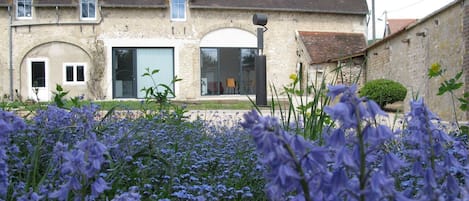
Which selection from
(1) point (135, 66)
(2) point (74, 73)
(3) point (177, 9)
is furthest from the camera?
(3) point (177, 9)

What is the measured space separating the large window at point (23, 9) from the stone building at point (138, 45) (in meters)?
0.04

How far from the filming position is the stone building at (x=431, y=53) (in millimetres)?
10078

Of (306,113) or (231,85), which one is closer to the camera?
(306,113)

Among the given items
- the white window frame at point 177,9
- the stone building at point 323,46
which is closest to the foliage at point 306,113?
the stone building at point 323,46

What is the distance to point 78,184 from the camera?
1104 millimetres

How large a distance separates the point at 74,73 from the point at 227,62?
24.7ft

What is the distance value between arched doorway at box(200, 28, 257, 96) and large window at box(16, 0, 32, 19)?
8458 mm

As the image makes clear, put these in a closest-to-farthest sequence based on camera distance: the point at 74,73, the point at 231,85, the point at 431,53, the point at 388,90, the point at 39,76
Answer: the point at 431,53, the point at 388,90, the point at 39,76, the point at 74,73, the point at 231,85

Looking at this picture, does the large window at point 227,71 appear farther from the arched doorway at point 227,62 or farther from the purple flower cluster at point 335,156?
the purple flower cluster at point 335,156

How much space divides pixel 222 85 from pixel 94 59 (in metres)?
6.43

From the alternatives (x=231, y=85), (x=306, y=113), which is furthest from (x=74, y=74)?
(x=306, y=113)

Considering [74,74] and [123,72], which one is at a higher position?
[123,72]

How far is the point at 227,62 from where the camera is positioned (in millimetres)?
23859

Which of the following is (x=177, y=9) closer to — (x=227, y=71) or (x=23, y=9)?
(x=227, y=71)
